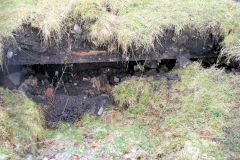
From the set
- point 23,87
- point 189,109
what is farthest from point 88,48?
point 189,109

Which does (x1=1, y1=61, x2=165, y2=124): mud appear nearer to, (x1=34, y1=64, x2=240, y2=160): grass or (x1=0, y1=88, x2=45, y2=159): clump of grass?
(x1=34, y1=64, x2=240, y2=160): grass

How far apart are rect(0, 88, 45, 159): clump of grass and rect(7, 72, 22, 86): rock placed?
0.51 m

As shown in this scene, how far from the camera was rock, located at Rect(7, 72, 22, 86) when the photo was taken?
3.93 metres

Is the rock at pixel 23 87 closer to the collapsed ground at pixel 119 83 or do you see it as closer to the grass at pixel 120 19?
the collapsed ground at pixel 119 83

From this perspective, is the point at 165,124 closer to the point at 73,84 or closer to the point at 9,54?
the point at 73,84

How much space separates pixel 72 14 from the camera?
147 inches

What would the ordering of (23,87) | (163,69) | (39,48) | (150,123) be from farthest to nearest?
(163,69) → (23,87) → (39,48) → (150,123)

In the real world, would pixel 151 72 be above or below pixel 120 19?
below

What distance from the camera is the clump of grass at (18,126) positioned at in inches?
106

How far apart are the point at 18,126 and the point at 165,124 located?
214cm

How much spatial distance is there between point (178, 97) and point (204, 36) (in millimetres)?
1394

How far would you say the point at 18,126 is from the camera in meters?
2.96

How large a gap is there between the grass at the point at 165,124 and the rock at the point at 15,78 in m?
1.31

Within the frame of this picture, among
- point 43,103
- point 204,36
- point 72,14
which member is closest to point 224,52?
point 204,36
